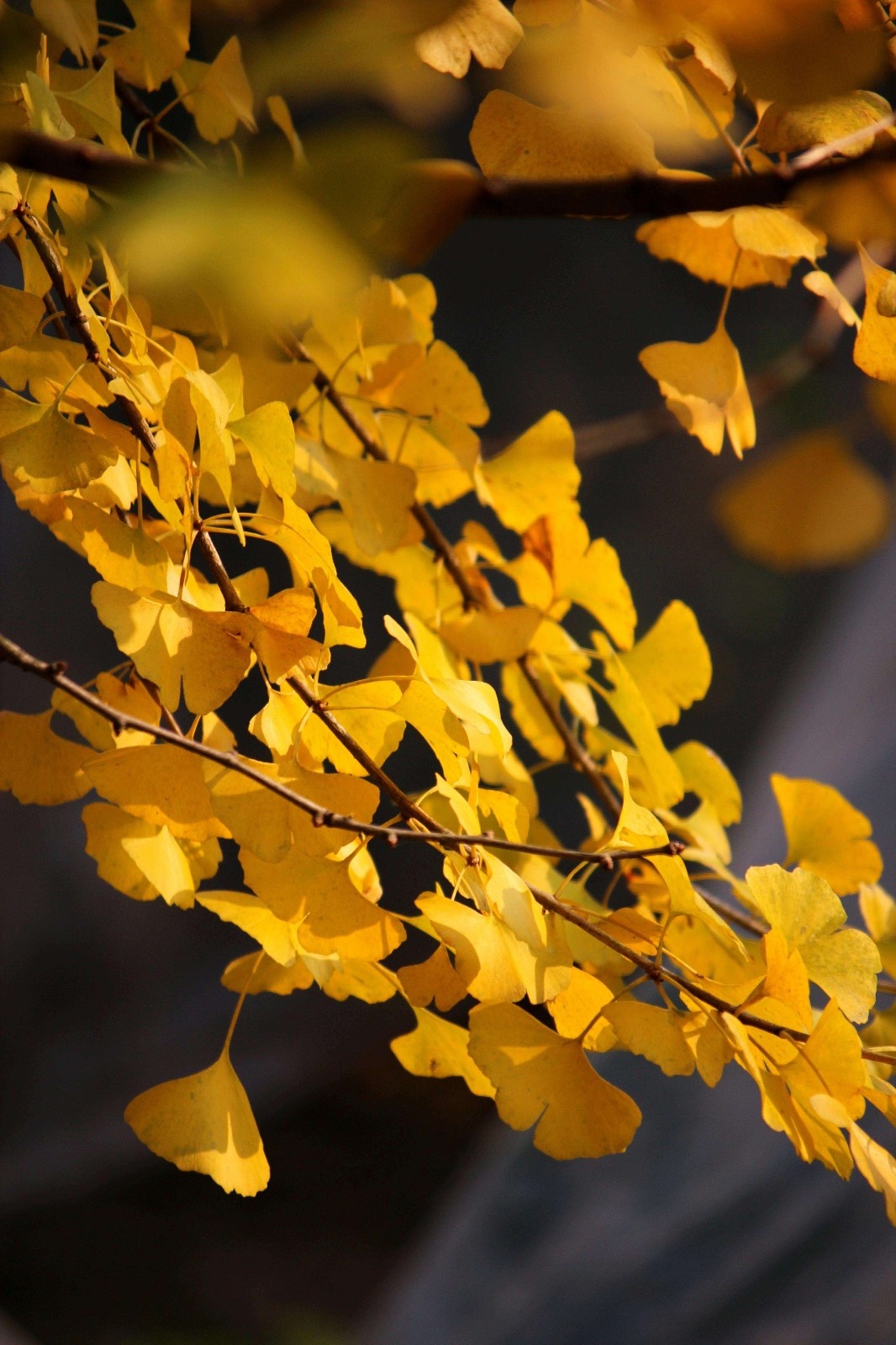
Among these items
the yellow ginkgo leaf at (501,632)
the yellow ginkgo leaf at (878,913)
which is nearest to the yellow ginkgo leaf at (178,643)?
the yellow ginkgo leaf at (501,632)

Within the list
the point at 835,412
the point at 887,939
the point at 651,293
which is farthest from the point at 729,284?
the point at 835,412

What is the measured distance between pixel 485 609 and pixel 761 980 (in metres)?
0.16

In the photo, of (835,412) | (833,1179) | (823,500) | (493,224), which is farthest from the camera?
(835,412)

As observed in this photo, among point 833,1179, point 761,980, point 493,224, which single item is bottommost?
point 833,1179

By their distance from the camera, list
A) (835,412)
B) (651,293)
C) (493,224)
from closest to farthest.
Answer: (493,224)
(651,293)
(835,412)

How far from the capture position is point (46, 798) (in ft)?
0.93

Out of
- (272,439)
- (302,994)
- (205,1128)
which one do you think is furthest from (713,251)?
(302,994)

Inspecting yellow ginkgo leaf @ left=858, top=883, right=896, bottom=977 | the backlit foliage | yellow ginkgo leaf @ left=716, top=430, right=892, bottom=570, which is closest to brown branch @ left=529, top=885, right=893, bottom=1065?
the backlit foliage

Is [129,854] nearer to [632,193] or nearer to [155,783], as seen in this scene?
[155,783]

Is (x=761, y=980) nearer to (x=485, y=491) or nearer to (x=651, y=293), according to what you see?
(x=485, y=491)

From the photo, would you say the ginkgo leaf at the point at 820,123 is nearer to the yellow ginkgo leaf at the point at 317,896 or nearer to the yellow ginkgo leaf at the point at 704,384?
the yellow ginkgo leaf at the point at 704,384

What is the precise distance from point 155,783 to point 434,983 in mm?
78

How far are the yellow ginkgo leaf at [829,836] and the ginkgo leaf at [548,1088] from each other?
12cm

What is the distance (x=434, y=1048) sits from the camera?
293mm
